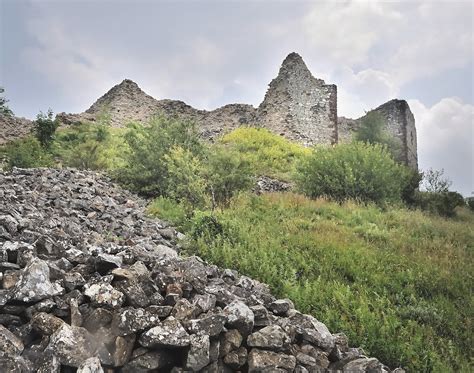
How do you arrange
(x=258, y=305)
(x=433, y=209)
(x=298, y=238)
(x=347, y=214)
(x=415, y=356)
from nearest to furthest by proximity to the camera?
1. (x=258, y=305)
2. (x=415, y=356)
3. (x=298, y=238)
4. (x=347, y=214)
5. (x=433, y=209)

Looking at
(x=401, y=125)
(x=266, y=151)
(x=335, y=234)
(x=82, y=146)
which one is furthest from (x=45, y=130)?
(x=401, y=125)

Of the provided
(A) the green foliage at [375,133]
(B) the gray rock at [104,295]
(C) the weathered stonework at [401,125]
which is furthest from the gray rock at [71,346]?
(C) the weathered stonework at [401,125]

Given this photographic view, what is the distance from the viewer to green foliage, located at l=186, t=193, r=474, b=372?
5.46 metres

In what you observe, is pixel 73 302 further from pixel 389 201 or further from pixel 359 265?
pixel 389 201

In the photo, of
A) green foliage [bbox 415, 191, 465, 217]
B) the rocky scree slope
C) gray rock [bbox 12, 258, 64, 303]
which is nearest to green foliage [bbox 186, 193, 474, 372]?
the rocky scree slope

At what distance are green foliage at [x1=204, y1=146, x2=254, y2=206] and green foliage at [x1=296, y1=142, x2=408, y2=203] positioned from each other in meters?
3.03

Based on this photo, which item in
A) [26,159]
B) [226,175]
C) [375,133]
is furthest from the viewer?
[375,133]

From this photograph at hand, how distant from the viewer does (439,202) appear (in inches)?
653

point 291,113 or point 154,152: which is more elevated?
point 291,113

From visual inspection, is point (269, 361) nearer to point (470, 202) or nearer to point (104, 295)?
point (104, 295)

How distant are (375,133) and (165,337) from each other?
2588 centimetres

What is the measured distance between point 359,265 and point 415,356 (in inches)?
96.9

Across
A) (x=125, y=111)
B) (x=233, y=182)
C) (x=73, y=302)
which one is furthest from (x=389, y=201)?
(x=125, y=111)

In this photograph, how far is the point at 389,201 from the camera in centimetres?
1468
